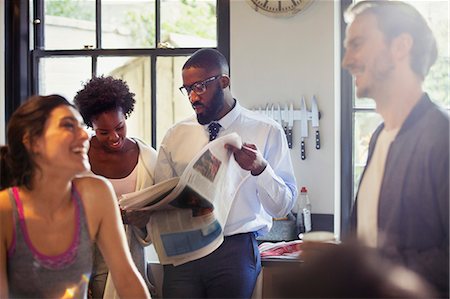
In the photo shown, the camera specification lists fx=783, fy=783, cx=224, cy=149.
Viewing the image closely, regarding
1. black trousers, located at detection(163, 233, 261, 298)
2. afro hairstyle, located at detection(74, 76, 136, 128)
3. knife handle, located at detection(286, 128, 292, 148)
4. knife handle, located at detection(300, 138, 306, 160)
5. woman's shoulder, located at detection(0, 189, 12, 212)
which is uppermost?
afro hairstyle, located at detection(74, 76, 136, 128)

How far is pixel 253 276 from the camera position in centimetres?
221

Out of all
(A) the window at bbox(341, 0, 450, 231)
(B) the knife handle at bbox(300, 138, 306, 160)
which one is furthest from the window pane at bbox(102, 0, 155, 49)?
(A) the window at bbox(341, 0, 450, 231)

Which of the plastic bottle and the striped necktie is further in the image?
the plastic bottle

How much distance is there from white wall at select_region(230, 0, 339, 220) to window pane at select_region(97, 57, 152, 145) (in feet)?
1.08

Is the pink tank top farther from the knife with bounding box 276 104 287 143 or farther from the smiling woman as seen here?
the knife with bounding box 276 104 287 143

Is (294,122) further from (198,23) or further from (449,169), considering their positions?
(449,169)

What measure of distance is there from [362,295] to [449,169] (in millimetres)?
320

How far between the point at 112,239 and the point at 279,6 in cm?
97

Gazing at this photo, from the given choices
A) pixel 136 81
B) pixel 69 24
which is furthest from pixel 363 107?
pixel 69 24

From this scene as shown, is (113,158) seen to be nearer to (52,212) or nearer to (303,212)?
(52,212)

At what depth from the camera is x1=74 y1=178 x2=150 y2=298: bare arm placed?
75.0 inches

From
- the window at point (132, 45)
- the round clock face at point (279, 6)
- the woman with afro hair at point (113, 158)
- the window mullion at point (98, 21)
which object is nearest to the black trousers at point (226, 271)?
the woman with afro hair at point (113, 158)

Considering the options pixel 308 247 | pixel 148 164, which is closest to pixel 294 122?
pixel 148 164

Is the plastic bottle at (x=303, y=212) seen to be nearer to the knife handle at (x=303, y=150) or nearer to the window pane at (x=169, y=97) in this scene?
the knife handle at (x=303, y=150)
